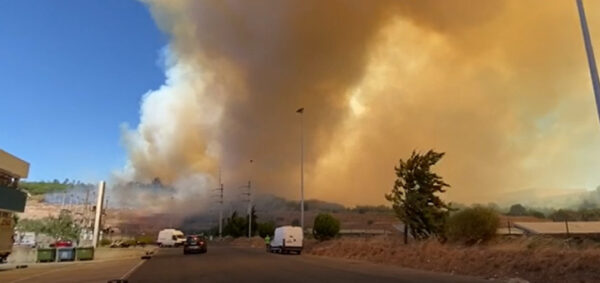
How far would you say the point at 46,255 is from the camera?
3856cm

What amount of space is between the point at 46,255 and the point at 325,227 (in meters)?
28.5

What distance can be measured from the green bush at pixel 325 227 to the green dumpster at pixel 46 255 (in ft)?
89.6

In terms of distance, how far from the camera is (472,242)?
89.7ft

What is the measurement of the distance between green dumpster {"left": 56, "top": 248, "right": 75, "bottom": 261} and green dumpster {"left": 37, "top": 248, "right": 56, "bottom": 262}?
0.32m

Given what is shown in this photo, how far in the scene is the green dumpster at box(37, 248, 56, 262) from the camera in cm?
3825

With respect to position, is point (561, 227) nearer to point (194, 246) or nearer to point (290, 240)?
point (290, 240)

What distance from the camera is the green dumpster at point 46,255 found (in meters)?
38.2

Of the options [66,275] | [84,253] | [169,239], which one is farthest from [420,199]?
[169,239]

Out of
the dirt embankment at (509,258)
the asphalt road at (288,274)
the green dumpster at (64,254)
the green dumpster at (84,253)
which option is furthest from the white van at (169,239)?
the asphalt road at (288,274)

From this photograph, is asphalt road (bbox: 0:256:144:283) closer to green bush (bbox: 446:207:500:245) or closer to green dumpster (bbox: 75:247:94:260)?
green dumpster (bbox: 75:247:94:260)

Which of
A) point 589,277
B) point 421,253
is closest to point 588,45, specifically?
point 589,277

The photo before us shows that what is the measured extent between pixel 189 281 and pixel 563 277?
14319mm

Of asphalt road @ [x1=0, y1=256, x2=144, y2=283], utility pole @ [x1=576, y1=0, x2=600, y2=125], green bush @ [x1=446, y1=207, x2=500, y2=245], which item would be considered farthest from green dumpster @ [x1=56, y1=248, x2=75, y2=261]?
utility pole @ [x1=576, y1=0, x2=600, y2=125]

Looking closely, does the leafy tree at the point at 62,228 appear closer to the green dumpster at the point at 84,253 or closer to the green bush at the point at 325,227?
the green dumpster at the point at 84,253
